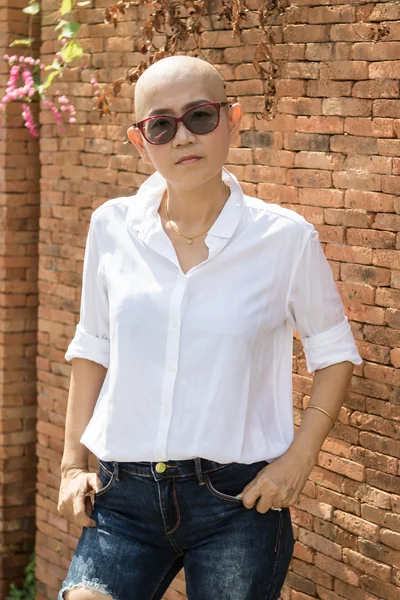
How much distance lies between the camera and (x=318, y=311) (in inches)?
120

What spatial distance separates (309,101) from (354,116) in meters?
0.26

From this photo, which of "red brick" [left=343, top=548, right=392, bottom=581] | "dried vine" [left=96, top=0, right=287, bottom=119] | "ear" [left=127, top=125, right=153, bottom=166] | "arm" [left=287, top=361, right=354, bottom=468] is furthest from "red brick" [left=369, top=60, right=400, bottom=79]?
"red brick" [left=343, top=548, right=392, bottom=581]

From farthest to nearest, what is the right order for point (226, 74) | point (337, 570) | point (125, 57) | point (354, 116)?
point (125, 57) → point (226, 74) → point (337, 570) → point (354, 116)

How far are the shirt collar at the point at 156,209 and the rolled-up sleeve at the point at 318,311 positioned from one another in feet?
0.73

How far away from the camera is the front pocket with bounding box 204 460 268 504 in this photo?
9.78ft

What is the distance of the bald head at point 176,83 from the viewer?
306cm

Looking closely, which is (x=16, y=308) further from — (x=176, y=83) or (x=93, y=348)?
(x=176, y=83)

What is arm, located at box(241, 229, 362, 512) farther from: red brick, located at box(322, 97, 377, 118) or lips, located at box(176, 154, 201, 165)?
red brick, located at box(322, 97, 377, 118)

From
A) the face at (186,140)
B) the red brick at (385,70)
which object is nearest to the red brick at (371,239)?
the red brick at (385,70)

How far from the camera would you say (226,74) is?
14.8ft

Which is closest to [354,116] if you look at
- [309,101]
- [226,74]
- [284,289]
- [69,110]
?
[309,101]

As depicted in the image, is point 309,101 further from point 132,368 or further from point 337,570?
point 337,570

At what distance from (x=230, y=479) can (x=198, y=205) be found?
0.77 m

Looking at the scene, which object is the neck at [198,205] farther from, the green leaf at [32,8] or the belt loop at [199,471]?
the green leaf at [32,8]
